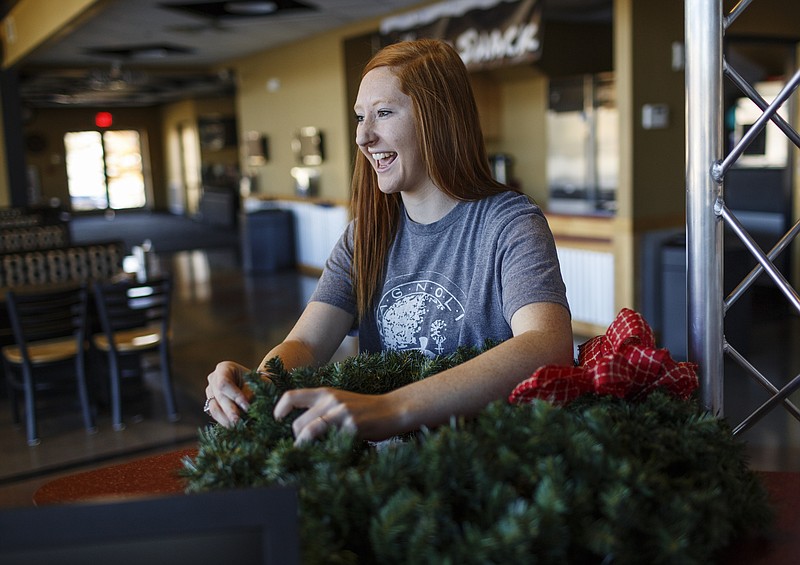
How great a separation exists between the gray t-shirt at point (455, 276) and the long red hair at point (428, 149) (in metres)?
0.03

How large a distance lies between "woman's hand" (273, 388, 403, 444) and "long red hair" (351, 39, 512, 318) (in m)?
0.61

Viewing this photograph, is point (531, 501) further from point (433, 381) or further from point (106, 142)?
point (106, 142)

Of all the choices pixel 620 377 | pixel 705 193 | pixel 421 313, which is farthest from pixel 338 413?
pixel 705 193

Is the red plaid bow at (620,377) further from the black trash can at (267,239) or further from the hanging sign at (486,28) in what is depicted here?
the black trash can at (267,239)

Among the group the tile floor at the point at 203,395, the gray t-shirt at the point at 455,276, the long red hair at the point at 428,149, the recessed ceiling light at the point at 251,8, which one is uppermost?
the recessed ceiling light at the point at 251,8

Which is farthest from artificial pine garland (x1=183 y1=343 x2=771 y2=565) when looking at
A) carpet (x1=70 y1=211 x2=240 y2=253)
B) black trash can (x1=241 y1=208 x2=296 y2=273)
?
carpet (x1=70 y1=211 x2=240 y2=253)

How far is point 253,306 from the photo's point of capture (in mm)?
8383

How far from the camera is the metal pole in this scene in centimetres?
Result: 124

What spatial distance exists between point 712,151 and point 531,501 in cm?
70

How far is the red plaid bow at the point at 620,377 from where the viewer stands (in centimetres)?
100

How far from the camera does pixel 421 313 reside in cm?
151

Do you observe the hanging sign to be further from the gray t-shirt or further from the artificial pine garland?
the artificial pine garland

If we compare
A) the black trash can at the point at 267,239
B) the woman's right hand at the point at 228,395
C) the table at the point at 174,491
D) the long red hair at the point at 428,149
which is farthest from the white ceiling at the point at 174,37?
the woman's right hand at the point at 228,395

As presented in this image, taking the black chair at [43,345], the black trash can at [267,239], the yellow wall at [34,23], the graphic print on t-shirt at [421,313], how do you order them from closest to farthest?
the graphic print on t-shirt at [421,313], the black chair at [43,345], the yellow wall at [34,23], the black trash can at [267,239]
